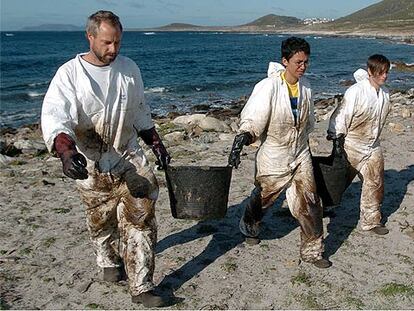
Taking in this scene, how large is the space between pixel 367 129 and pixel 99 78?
10.8 ft

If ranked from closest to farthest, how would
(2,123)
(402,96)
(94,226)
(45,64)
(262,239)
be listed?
1. (94,226)
2. (262,239)
3. (2,123)
4. (402,96)
5. (45,64)

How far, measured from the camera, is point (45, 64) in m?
44.4

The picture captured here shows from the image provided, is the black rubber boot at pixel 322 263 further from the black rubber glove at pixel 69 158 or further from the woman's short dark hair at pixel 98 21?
the woman's short dark hair at pixel 98 21

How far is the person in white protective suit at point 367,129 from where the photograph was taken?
5957 millimetres

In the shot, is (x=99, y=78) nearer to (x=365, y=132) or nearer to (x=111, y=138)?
(x=111, y=138)

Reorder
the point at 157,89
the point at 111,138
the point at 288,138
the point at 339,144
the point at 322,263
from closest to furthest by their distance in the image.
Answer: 1. the point at 111,138
2. the point at 288,138
3. the point at 322,263
4. the point at 339,144
5. the point at 157,89

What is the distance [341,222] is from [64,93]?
401 centimetres

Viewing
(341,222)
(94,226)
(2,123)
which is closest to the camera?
(94,226)

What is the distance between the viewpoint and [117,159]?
172 inches

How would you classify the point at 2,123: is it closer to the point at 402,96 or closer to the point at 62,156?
the point at 402,96

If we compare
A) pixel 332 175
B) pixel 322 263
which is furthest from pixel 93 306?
pixel 332 175

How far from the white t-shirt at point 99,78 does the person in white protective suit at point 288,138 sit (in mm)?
1394

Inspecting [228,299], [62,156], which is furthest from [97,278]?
[62,156]

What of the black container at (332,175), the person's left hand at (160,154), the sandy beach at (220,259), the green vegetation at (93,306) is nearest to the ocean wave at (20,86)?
the sandy beach at (220,259)
